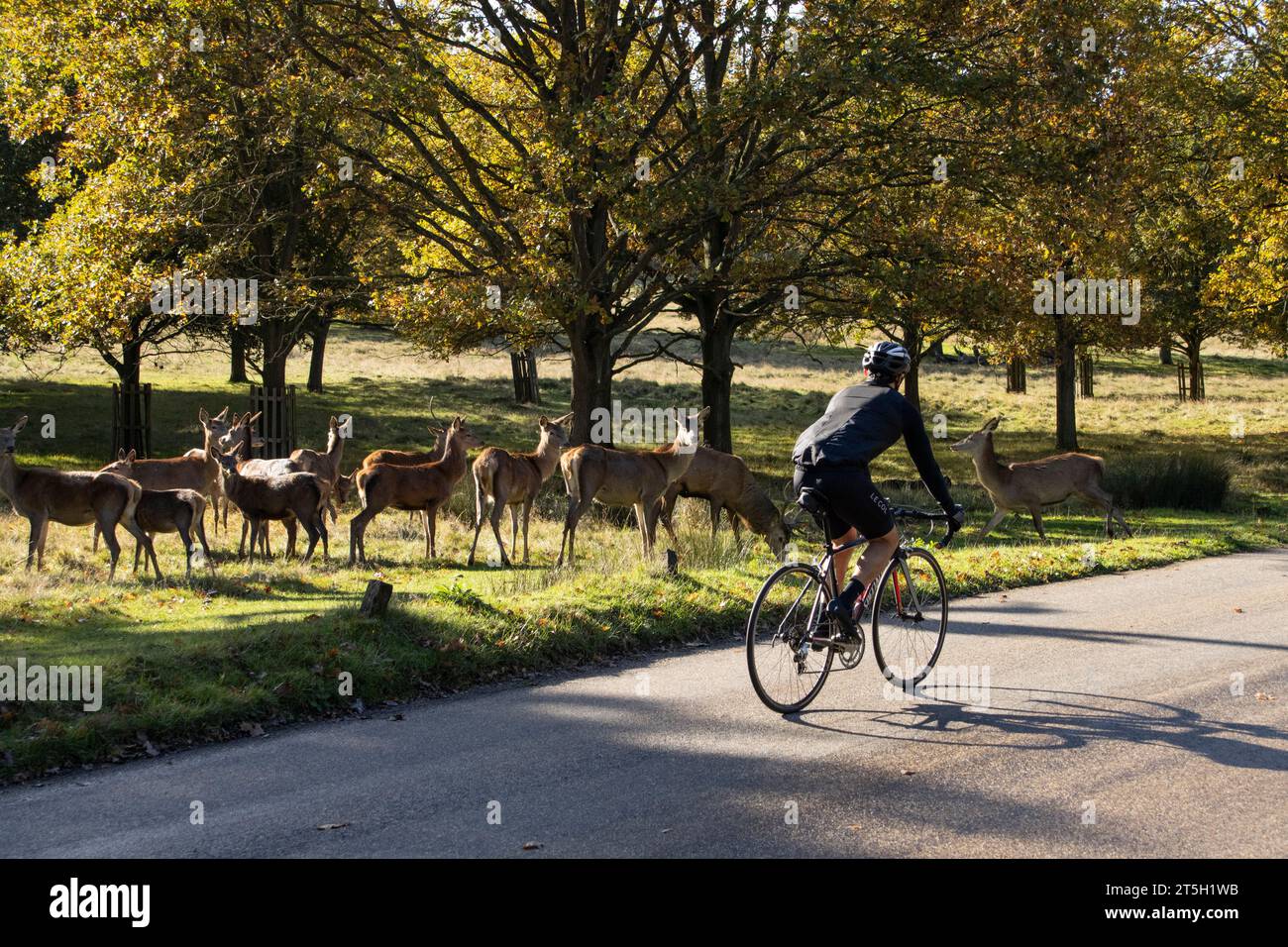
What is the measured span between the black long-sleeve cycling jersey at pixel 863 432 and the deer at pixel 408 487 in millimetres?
9065

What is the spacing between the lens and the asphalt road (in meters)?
5.86

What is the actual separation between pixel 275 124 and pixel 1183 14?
2216 centimetres

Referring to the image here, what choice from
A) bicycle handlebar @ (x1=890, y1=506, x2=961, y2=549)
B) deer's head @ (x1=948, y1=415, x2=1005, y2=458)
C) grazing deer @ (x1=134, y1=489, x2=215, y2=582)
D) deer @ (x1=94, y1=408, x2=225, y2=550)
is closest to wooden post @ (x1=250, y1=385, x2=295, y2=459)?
deer @ (x1=94, y1=408, x2=225, y2=550)

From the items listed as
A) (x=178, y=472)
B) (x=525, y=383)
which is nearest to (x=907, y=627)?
(x=178, y=472)

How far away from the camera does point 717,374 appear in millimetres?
26641

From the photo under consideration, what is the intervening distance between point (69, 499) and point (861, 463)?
10387 mm

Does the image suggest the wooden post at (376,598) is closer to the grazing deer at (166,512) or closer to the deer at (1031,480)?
the grazing deer at (166,512)

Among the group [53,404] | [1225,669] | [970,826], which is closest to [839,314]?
[1225,669]

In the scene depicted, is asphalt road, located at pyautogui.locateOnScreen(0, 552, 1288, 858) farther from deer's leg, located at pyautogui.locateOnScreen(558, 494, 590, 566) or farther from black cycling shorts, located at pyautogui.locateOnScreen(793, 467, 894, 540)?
deer's leg, located at pyautogui.locateOnScreen(558, 494, 590, 566)

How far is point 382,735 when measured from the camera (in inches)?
308

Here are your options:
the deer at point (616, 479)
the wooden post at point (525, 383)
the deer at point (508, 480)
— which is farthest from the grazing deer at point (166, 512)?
Result: the wooden post at point (525, 383)

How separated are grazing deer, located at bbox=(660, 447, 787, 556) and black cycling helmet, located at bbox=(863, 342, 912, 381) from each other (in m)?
10.6

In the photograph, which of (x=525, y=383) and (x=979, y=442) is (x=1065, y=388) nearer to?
(x=979, y=442)
